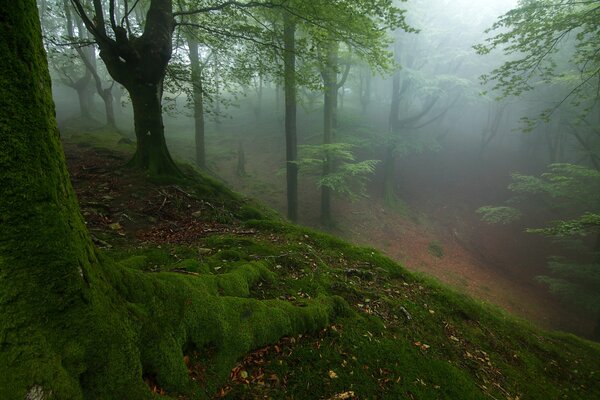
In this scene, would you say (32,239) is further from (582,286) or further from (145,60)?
(582,286)

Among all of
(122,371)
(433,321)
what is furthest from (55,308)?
(433,321)

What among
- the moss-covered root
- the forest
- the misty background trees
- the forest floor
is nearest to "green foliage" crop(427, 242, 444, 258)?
the forest floor

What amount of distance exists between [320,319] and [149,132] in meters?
5.99

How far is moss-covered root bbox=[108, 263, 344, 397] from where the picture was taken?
2230mm

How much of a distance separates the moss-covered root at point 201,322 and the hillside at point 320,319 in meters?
0.03

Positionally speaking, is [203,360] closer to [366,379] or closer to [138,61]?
[366,379]

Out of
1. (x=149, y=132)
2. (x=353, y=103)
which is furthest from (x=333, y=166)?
(x=353, y=103)

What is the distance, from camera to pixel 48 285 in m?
1.68

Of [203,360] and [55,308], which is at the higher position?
[55,308]

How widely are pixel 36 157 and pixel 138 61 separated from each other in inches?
239

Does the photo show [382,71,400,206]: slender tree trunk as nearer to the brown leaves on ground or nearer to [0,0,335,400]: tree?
the brown leaves on ground

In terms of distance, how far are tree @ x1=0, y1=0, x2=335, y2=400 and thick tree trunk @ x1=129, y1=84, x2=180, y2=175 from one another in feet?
18.6

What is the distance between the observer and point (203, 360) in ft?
8.33

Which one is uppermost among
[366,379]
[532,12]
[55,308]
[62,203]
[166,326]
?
[532,12]
